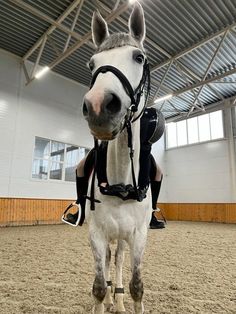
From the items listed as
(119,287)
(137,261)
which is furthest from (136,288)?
(119,287)

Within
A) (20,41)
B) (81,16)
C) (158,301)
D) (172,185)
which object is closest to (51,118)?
(20,41)

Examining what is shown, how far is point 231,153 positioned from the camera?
1514cm

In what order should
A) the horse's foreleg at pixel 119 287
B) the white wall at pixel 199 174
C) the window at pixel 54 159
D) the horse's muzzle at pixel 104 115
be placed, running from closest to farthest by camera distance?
the horse's muzzle at pixel 104 115
the horse's foreleg at pixel 119 287
the window at pixel 54 159
the white wall at pixel 199 174

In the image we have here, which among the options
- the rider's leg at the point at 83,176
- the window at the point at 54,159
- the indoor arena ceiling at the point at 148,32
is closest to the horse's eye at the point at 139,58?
the rider's leg at the point at 83,176

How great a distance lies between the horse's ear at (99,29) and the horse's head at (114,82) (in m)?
0.24

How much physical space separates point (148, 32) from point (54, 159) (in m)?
7.56

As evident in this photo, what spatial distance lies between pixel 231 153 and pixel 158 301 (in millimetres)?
14494

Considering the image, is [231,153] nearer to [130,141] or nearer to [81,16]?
[81,16]

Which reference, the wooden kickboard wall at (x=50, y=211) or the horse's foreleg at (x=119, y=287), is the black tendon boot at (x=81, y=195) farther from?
the wooden kickboard wall at (x=50, y=211)

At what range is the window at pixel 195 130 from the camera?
52.7ft

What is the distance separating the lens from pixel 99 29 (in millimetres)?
1969

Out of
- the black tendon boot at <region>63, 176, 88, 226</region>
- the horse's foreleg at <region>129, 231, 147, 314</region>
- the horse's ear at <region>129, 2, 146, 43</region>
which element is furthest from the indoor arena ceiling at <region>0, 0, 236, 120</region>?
the horse's foreleg at <region>129, 231, 147, 314</region>

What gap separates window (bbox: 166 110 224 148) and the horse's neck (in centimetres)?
1547

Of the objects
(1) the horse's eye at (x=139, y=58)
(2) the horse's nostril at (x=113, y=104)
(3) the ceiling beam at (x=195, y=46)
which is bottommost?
(2) the horse's nostril at (x=113, y=104)
